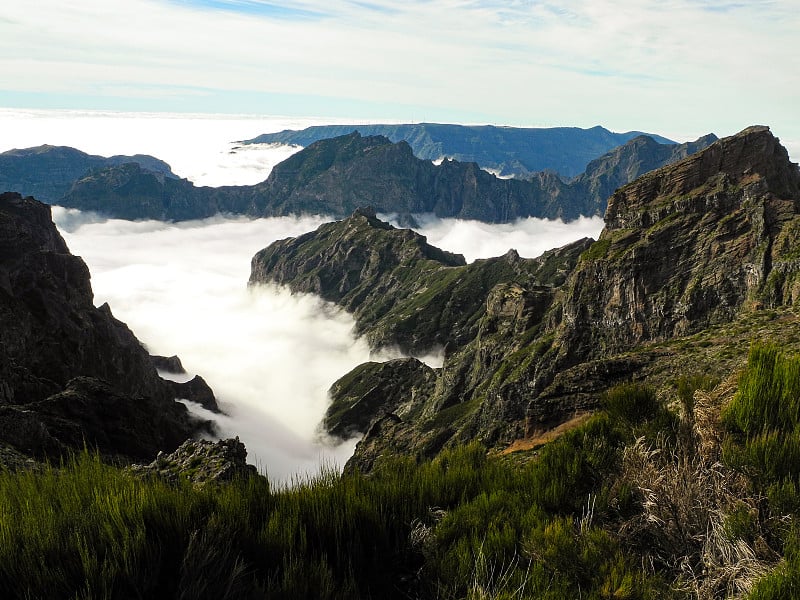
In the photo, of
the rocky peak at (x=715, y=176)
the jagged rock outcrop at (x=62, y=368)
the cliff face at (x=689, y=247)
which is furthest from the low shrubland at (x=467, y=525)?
the rocky peak at (x=715, y=176)

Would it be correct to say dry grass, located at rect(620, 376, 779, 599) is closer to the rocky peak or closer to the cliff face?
the cliff face

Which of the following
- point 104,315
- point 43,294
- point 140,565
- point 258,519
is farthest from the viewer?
point 104,315

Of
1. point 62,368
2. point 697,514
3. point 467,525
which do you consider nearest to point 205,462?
point 467,525

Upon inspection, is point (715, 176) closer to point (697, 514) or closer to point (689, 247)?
point (689, 247)

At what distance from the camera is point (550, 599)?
625 centimetres

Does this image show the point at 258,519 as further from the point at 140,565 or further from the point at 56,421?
the point at 56,421

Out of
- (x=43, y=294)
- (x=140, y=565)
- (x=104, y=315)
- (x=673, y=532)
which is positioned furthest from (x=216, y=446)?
(x=104, y=315)

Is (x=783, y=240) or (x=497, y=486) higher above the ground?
(x=783, y=240)

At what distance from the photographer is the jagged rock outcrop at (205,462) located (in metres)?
19.7

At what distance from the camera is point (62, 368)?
8150cm

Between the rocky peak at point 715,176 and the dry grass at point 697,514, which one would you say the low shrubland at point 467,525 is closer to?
the dry grass at point 697,514

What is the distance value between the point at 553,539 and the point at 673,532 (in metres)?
2.37

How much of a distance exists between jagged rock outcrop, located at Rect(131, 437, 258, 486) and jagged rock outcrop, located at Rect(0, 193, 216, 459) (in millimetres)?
5216

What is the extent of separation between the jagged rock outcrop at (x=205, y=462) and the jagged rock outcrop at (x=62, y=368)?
5.22m
